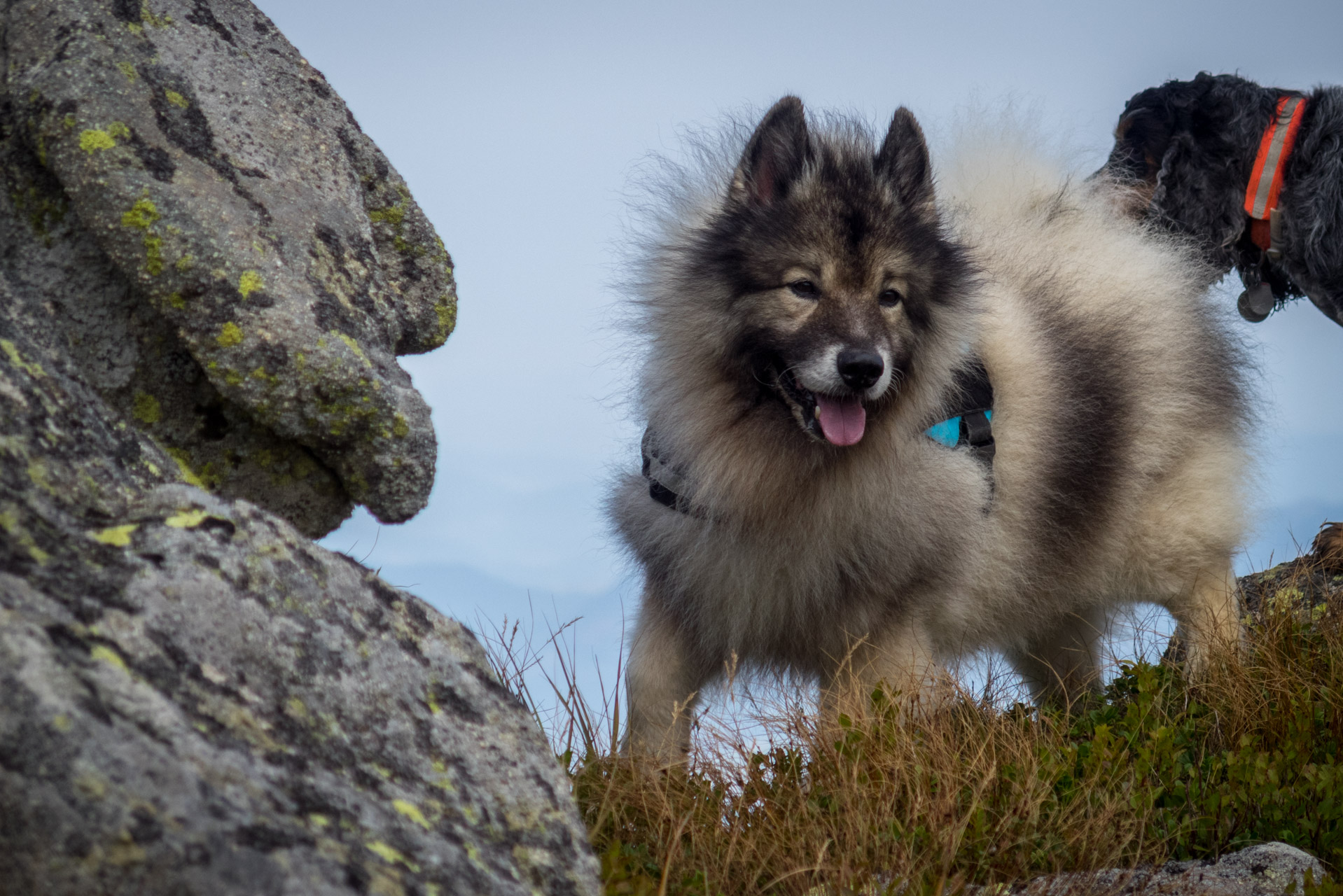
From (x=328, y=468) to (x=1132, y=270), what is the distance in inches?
145

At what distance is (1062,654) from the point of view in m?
5.42

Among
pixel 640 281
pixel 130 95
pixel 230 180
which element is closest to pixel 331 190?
pixel 230 180

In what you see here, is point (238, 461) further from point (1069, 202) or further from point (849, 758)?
point (1069, 202)

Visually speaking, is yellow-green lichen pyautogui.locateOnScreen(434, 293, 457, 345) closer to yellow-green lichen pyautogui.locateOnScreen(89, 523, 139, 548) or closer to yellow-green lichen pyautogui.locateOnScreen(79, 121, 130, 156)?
yellow-green lichen pyautogui.locateOnScreen(79, 121, 130, 156)

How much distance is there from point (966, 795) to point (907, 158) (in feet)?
6.72

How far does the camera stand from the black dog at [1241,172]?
587 cm

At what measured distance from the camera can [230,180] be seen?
10.1ft

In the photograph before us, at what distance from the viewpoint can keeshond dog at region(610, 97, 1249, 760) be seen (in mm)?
3492

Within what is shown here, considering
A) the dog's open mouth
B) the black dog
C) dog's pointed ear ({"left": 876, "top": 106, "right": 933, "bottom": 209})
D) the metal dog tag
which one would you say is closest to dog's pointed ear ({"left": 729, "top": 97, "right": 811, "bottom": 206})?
dog's pointed ear ({"left": 876, "top": 106, "right": 933, "bottom": 209})

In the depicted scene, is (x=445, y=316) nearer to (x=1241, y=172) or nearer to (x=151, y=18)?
(x=151, y=18)

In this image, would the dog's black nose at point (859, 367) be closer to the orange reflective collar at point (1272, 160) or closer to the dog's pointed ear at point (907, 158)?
the dog's pointed ear at point (907, 158)

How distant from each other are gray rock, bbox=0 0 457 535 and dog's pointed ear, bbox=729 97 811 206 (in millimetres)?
1196

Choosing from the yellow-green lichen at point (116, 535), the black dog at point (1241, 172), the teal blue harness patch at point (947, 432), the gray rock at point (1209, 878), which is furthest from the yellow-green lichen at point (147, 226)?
the black dog at point (1241, 172)

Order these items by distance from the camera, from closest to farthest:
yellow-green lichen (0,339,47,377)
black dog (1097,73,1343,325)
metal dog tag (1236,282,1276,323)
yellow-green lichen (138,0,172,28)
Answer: yellow-green lichen (0,339,47,377) < yellow-green lichen (138,0,172,28) < black dog (1097,73,1343,325) < metal dog tag (1236,282,1276,323)
